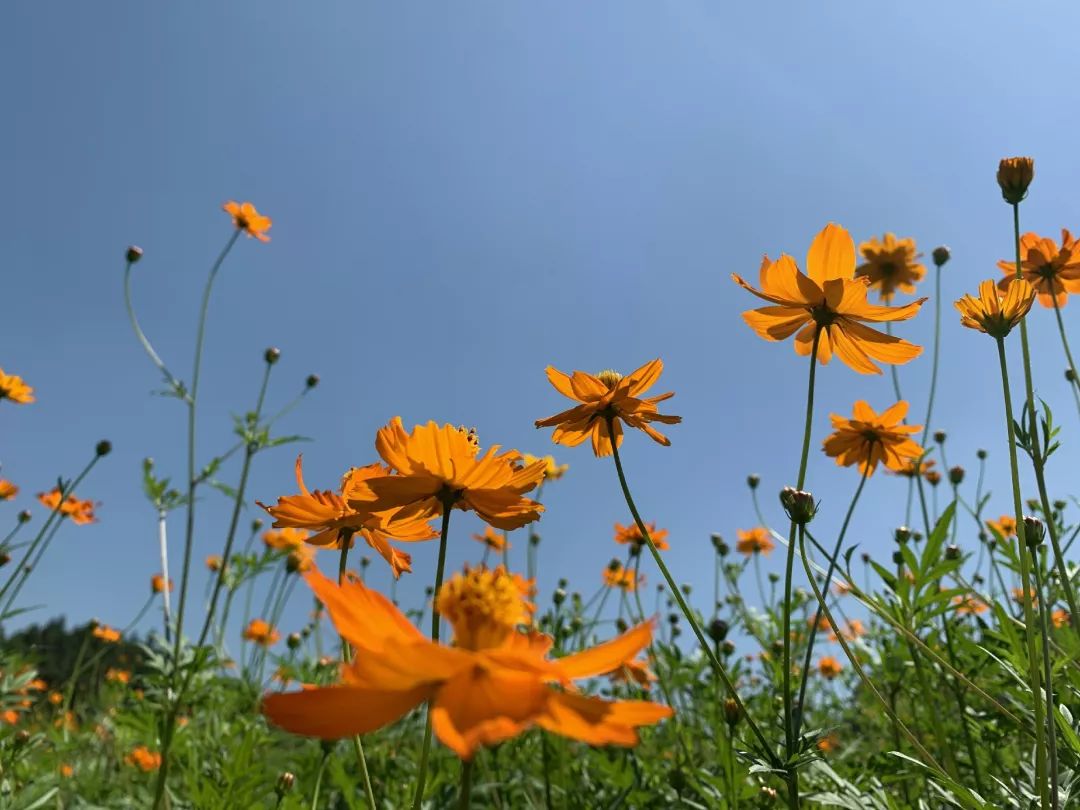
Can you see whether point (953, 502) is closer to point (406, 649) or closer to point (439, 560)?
point (439, 560)

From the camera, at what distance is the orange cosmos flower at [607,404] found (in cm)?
123

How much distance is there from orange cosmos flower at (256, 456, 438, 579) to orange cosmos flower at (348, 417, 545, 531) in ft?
0.09

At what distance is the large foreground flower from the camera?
4.04 ft

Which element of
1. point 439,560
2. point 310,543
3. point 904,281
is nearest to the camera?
point 439,560

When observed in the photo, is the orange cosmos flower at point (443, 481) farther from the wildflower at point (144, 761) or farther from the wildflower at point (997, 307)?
the wildflower at point (144, 761)

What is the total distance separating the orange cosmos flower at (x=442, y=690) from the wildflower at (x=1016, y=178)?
1371 millimetres

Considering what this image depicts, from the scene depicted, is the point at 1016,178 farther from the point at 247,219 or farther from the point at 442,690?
the point at 247,219

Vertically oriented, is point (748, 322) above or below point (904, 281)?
below

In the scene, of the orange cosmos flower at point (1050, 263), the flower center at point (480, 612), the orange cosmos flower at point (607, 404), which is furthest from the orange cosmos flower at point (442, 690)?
the orange cosmos flower at point (1050, 263)

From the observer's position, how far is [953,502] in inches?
53.0

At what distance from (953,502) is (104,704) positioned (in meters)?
5.94

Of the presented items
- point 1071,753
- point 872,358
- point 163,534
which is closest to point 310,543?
point 872,358

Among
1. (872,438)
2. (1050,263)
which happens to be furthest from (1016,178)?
(872,438)

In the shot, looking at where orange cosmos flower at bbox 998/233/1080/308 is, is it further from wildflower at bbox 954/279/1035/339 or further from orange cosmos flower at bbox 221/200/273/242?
orange cosmos flower at bbox 221/200/273/242
